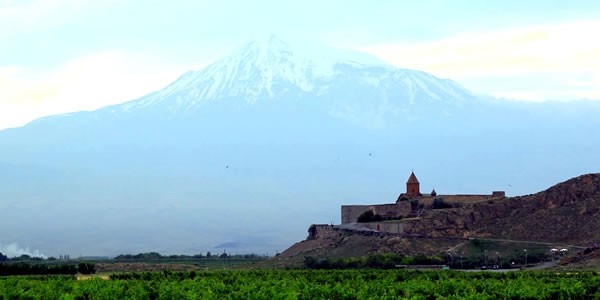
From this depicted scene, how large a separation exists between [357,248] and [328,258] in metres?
5.30

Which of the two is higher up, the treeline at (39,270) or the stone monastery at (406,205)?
the stone monastery at (406,205)

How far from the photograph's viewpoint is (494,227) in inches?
Result: 4033

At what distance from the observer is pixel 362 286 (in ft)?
162

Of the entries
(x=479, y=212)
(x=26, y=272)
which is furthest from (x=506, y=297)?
(x=479, y=212)

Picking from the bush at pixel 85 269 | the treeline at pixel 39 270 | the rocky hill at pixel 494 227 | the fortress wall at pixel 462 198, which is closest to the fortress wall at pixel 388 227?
the rocky hill at pixel 494 227

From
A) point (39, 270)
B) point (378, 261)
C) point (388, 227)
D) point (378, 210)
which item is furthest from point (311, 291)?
point (378, 210)

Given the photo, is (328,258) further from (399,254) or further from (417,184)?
(417,184)

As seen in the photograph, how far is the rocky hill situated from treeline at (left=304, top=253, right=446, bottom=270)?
563cm

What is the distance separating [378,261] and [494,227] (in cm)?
2097

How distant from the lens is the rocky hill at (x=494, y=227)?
3760 inches

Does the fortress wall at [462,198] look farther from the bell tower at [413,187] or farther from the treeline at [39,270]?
the treeline at [39,270]

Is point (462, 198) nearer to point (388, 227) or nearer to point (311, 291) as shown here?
point (388, 227)

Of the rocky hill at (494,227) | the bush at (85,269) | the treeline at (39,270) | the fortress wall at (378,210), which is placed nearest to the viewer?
the treeline at (39,270)

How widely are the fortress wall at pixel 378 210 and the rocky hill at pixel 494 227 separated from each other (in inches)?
248
